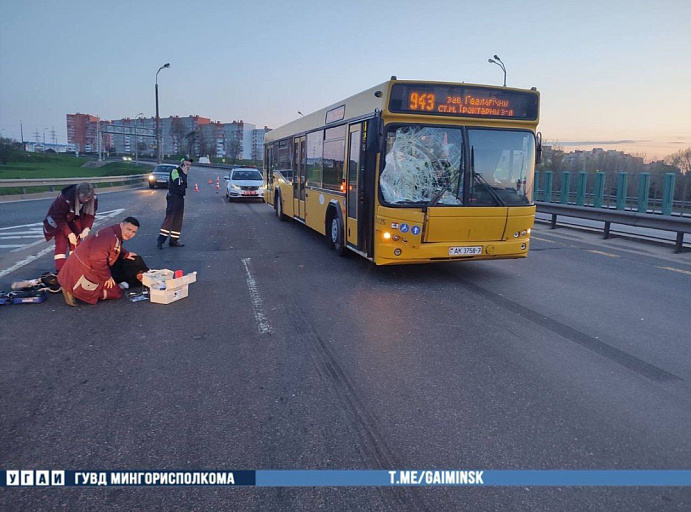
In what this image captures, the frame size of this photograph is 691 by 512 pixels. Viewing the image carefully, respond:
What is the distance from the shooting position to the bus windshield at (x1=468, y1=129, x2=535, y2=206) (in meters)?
8.13

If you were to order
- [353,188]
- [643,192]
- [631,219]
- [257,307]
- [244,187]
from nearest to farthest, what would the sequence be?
1. [257,307]
2. [353,188]
3. [631,219]
4. [643,192]
5. [244,187]

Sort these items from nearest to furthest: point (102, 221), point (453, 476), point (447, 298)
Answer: point (453, 476) < point (447, 298) < point (102, 221)

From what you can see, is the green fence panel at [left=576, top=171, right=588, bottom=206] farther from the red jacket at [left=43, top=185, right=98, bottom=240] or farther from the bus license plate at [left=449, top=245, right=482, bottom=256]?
the red jacket at [left=43, top=185, right=98, bottom=240]

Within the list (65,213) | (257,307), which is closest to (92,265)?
(65,213)

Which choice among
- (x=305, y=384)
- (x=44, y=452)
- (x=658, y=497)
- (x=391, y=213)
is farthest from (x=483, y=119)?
(x=44, y=452)

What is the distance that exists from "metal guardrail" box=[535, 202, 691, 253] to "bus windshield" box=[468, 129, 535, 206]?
5850mm

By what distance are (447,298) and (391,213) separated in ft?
5.05

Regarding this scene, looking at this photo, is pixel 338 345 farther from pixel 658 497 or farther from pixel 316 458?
pixel 658 497

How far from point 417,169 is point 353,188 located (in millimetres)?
1471

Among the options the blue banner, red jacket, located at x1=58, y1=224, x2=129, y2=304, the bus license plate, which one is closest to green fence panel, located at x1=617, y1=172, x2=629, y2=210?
the bus license plate

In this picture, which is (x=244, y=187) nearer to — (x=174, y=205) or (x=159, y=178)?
(x=159, y=178)

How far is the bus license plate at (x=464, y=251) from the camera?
8129 mm

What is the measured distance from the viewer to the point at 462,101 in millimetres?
8148

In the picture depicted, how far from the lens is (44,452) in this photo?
3.30 m
